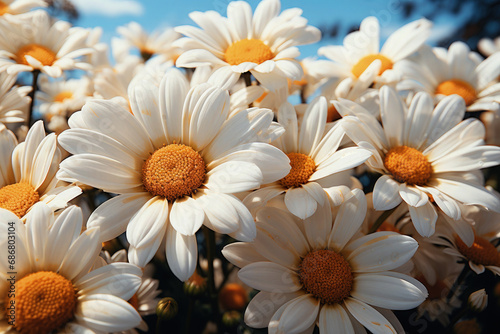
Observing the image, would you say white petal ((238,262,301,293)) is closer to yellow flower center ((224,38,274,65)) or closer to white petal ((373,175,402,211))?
white petal ((373,175,402,211))

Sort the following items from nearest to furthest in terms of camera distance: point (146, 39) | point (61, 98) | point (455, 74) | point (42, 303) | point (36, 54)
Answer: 1. point (42, 303)
2. point (36, 54)
3. point (455, 74)
4. point (61, 98)
5. point (146, 39)

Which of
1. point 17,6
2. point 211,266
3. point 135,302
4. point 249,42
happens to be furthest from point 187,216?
point 17,6

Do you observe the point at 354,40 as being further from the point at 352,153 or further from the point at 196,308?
the point at 196,308

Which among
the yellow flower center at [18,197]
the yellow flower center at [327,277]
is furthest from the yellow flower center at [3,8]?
the yellow flower center at [327,277]

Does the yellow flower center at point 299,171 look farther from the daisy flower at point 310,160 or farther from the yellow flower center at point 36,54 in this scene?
the yellow flower center at point 36,54

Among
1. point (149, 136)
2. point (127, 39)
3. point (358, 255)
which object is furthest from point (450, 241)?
point (127, 39)

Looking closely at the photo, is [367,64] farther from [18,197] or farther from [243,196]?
[18,197]

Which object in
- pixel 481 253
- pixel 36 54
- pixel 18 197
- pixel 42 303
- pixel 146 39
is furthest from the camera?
pixel 146 39
